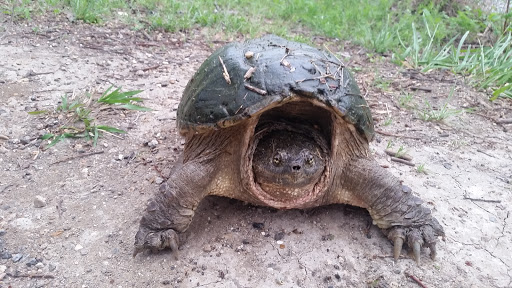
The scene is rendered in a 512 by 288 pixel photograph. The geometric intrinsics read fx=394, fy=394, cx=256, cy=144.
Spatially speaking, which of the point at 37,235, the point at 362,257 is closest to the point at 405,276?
the point at 362,257

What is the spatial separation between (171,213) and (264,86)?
0.86 meters

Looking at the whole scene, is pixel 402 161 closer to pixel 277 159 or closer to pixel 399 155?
pixel 399 155

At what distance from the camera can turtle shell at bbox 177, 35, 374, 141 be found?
2029mm

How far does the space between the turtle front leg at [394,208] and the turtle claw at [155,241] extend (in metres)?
1.08

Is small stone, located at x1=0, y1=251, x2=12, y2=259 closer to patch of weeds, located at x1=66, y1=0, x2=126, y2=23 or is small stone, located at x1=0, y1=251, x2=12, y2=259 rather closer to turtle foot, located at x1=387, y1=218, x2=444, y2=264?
turtle foot, located at x1=387, y1=218, x2=444, y2=264

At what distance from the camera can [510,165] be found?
3.23 m

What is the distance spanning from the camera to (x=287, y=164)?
6.73 ft

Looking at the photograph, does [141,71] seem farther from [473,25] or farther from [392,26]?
[473,25]

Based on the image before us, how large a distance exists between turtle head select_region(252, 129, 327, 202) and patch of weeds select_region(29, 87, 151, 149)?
59.9 inches

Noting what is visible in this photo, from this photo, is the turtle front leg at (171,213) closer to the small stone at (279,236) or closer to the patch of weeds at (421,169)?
the small stone at (279,236)

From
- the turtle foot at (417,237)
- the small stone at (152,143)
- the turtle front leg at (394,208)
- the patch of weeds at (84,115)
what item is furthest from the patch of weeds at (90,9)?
the turtle foot at (417,237)

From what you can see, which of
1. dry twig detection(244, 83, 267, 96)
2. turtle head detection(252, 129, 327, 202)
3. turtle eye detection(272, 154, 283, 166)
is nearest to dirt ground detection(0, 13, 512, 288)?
turtle head detection(252, 129, 327, 202)

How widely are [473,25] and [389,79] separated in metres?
1.98

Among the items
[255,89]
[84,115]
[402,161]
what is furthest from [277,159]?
[84,115]
